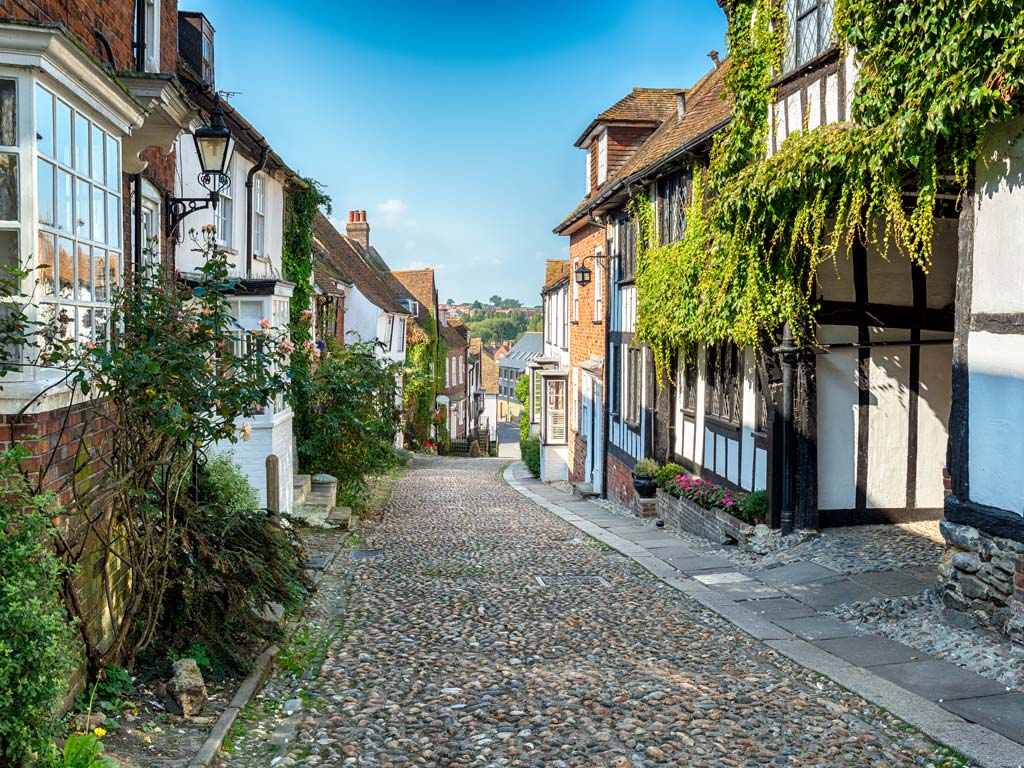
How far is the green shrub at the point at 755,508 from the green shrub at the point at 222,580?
6335 millimetres

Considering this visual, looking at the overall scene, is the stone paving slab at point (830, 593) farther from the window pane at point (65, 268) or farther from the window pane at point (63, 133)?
the window pane at point (63, 133)

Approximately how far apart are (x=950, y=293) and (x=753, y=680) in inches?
267

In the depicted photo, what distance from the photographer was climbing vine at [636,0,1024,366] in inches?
257

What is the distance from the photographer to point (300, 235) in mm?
17828

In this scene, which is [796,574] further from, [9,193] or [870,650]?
[9,193]

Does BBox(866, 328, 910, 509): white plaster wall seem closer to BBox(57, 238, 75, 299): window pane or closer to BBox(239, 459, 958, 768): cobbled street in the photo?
BBox(239, 459, 958, 768): cobbled street

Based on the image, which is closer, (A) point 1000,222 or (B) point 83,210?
→ (B) point 83,210

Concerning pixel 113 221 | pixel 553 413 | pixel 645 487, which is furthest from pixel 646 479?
pixel 553 413

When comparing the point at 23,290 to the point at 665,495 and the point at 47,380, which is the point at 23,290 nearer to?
the point at 47,380

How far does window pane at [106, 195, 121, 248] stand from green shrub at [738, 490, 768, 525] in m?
8.42

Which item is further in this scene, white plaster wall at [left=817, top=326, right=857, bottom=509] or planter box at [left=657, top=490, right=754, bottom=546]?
planter box at [left=657, top=490, right=754, bottom=546]

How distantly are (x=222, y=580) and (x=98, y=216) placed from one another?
275 cm

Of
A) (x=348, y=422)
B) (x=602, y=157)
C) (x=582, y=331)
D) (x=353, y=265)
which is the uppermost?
(x=602, y=157)

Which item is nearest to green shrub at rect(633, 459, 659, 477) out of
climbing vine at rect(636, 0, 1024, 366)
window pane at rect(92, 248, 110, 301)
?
climbing vine at rect(636, 0, 1024, 366)
